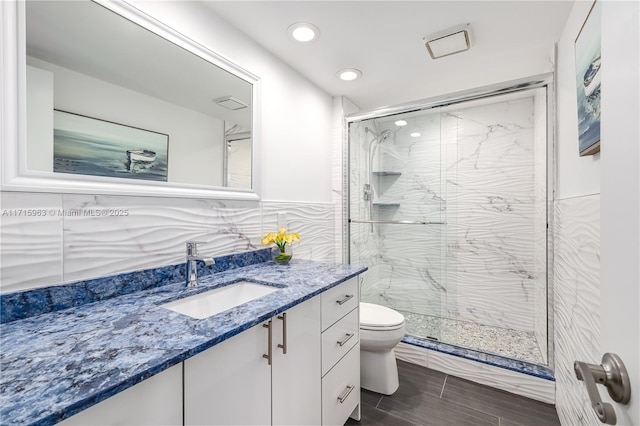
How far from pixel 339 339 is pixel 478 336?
1698 millimetres

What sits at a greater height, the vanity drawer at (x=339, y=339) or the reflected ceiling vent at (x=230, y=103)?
the reflected ceiling vent at (x=230, y=103)

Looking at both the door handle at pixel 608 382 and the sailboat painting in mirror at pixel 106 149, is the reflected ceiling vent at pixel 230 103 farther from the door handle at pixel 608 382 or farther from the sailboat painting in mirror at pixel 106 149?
the door handle at pixel 608 382

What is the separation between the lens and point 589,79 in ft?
3.64

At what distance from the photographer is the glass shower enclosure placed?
2.50 m

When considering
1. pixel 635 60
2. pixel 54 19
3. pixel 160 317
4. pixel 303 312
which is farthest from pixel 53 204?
pixel 635 60

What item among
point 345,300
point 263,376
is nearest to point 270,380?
point 263,376

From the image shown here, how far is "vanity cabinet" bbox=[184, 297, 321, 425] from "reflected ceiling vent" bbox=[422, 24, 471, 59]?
5.48ft

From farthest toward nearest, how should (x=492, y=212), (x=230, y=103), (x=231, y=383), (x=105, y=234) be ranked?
(x=492, y=212) → (x=230, y=103) → (x=105, y=234) → (x=231, y=383)

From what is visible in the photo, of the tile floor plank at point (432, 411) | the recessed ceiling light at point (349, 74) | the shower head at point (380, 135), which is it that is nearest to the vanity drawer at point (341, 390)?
the tile floor plank at point (432, 411)

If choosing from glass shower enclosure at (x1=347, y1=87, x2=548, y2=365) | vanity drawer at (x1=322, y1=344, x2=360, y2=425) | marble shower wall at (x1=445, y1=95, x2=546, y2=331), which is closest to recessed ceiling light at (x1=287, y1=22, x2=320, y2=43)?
glass shower enclosure at (x1=347, y1=87, x2=548, y2=365)

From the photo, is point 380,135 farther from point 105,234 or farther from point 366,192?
point 105,234

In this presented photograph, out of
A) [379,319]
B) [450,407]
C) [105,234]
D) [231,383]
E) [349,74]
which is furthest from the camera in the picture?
[349,74]

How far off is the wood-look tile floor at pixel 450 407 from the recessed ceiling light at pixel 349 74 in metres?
2.23

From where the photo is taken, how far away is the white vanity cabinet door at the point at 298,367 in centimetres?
105
